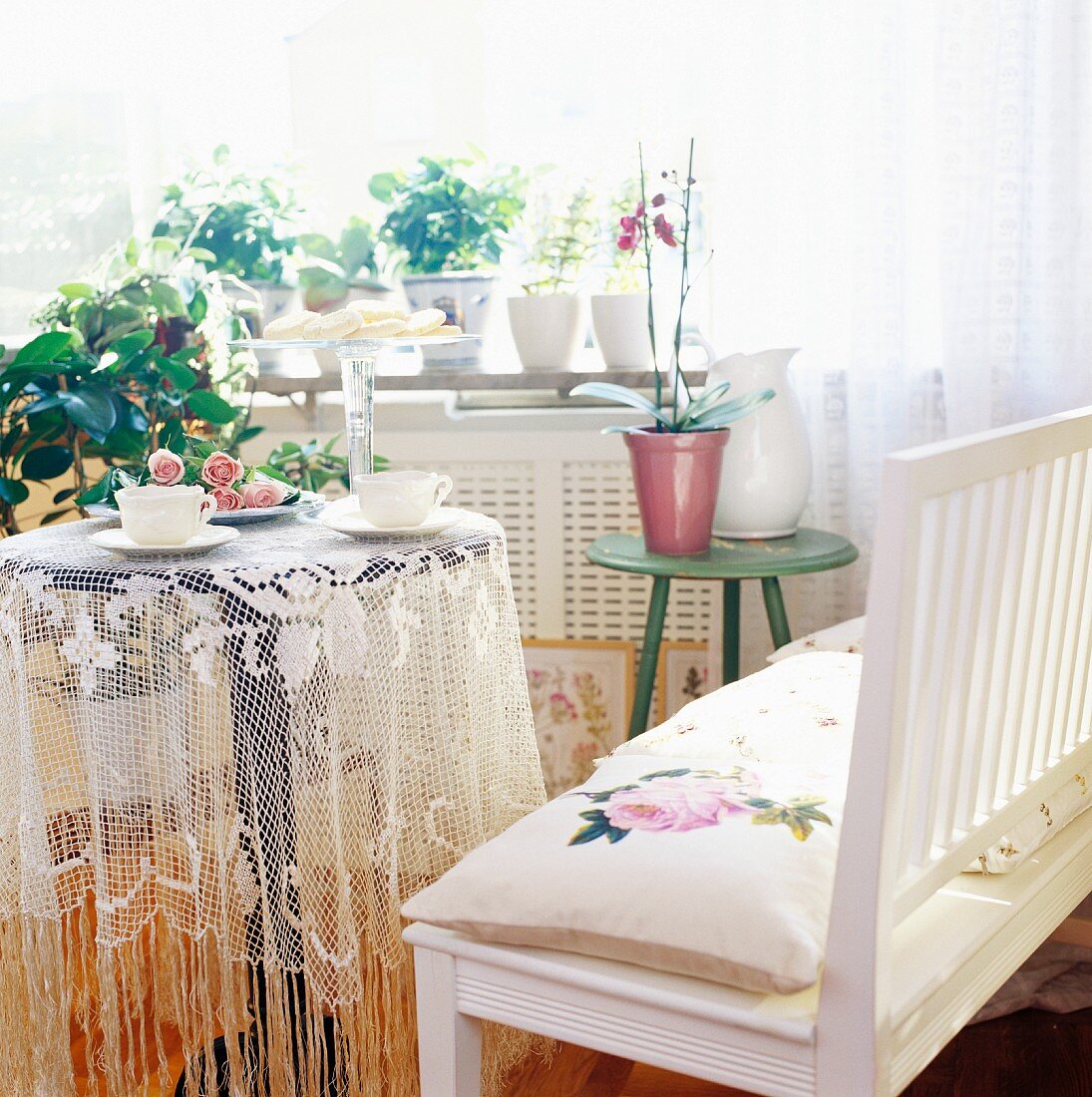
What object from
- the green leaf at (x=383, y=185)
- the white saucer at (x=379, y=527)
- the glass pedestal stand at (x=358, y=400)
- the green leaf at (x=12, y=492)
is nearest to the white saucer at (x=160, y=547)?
the white saucer at (x=379, y=527)

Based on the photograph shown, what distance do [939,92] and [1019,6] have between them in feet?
0.51

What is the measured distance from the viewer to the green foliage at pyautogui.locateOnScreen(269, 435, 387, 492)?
2.23 m

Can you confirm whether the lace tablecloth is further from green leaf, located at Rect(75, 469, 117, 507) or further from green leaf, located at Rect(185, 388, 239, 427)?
green leaf, located at Rect(185, 388, 239, 427)

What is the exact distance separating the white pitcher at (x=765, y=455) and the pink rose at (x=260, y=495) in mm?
769

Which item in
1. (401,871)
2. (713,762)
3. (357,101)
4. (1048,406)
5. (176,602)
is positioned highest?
(357,101)

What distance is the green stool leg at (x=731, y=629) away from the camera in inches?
82.0

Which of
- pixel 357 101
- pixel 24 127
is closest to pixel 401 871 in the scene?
pixel 24 127

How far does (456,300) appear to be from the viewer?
248 cm

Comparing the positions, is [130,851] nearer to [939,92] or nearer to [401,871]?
[401,871]

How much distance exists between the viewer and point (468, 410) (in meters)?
2.54

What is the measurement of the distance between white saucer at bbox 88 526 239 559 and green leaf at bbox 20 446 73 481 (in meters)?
0.66

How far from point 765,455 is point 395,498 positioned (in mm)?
799

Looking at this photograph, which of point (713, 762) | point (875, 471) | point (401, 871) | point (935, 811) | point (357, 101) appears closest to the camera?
point (935, 811)

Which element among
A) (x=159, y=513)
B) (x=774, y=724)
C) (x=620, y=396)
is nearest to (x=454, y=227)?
(x=620, y=396)
